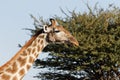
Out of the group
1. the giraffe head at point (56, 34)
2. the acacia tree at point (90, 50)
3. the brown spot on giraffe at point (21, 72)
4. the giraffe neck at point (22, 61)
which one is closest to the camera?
the giraffe neck at point (22, 61)

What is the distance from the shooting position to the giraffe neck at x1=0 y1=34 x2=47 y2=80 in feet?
28.3

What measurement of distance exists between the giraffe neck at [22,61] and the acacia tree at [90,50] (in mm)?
16861

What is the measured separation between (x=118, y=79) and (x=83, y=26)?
13.0 ft

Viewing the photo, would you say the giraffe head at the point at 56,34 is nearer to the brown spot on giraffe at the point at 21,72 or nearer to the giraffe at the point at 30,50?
the giraffe at the point at 30,50

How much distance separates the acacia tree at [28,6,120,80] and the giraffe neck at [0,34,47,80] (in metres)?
16.9

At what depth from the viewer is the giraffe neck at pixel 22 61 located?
8.62m

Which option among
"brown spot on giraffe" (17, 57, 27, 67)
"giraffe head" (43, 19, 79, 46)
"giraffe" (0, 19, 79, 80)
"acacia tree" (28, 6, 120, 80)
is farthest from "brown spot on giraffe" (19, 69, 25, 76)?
"acacia tree" (28, 6, 120, 80)

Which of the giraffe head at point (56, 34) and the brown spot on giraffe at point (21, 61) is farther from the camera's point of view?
the giraffe head at point (56, 34)

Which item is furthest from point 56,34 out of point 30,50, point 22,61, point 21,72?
point 21,72

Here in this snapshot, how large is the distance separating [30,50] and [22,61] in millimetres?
279

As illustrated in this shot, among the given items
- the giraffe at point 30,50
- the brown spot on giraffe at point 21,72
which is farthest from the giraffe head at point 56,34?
the brown spot on giraffe at point 21,72

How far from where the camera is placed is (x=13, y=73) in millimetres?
8672

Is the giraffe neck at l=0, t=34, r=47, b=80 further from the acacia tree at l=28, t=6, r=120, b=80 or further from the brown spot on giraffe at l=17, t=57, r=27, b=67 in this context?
the acacia tree at l=28, t=6, r=120, b=80

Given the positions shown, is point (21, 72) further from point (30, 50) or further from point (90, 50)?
point (90, 50)
